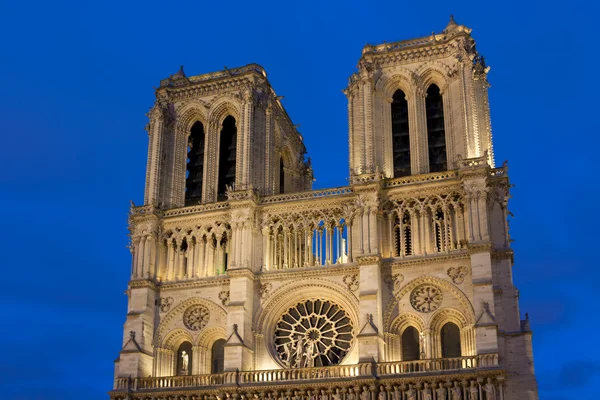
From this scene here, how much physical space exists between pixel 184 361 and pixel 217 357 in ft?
5.57

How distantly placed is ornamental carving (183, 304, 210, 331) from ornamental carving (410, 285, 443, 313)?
10654 millimetres

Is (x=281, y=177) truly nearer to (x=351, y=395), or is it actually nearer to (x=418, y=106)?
(x=418, y=106)

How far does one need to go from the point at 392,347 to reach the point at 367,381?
2.80 m

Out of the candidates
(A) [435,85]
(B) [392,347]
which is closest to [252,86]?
(A) [435,85]

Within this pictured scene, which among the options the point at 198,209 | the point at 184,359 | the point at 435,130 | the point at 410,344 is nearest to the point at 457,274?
the point at 410,344

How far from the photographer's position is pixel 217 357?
139 ft

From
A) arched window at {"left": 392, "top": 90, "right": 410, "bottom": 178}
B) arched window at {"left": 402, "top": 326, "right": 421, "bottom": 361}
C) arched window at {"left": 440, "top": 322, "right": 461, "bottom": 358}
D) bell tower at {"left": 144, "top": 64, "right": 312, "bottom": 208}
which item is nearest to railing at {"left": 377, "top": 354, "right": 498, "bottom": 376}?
arched window at {"left": 402, "top": 326, "right": 421, "bottom": 361}

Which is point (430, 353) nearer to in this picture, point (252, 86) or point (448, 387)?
point (448, 387)

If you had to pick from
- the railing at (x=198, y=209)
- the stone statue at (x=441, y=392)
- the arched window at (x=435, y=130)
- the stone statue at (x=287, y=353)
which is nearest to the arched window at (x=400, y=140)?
the arched window at (x=435, y=130)

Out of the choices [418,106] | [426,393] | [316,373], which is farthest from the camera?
[418,106]

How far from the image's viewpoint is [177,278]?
43719 millimetres

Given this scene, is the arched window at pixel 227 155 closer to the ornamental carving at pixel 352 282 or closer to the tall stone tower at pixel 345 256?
the tall stone tower at pixel 345 256

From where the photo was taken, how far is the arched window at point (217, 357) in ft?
138

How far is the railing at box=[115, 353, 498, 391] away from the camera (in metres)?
36.4
